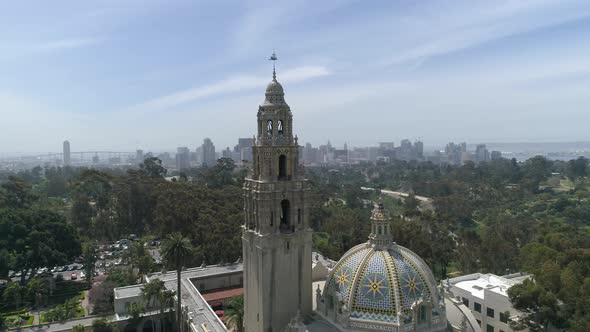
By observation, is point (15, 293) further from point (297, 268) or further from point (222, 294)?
point (297, 268)

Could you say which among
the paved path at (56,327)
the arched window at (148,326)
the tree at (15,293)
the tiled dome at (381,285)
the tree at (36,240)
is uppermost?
the tiled dome at (381,285)

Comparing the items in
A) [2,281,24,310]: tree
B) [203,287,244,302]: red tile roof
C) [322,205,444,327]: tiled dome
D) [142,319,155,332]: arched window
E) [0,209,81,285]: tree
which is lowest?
[142,319,155,332]: arched window

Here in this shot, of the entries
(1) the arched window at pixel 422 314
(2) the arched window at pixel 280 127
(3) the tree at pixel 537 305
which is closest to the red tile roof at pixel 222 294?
(2) the arched window at pixel 280 127

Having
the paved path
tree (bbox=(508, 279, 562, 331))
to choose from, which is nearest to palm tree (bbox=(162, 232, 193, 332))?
the paved path

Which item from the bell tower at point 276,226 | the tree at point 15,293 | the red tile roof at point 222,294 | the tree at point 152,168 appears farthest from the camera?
the tree at point 152,168

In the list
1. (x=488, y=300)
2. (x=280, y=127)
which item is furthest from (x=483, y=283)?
(x=280, y=127)

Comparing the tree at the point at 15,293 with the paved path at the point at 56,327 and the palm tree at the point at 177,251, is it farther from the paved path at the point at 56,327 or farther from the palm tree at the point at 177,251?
the palm tree at the point at 177,251

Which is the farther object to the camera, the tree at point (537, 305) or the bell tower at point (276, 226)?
the tree at point (537, 305)

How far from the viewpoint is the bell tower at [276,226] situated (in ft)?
74.2

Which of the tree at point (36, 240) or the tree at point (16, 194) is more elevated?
the tree at point (16, 194)

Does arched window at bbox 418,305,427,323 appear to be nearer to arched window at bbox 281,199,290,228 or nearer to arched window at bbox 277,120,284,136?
arched window at bbox 281,199,290,228

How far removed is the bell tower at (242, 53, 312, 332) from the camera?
74.2 feet

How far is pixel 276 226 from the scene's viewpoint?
75.4 ft

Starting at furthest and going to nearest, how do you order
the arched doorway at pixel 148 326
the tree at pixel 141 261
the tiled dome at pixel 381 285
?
the tree at pixel 141 261
the arched doorway at pixel 148 326
the tiled dome at pixel 381 285
